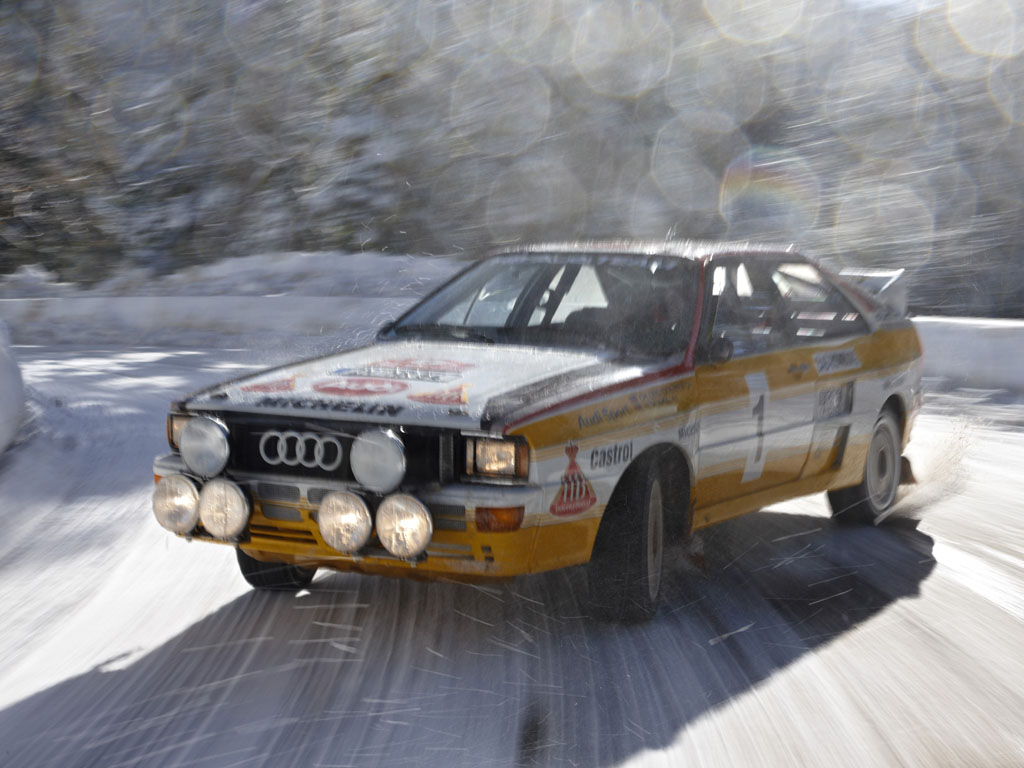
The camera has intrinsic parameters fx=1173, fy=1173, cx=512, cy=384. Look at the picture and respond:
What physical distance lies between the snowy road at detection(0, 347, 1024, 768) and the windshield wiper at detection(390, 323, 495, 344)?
0.98 meters

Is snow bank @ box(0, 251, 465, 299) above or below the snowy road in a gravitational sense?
below

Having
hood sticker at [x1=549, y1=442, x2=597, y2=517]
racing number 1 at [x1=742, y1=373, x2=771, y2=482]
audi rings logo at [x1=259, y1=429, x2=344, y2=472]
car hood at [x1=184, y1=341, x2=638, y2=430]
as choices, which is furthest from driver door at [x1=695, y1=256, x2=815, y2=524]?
audi rings logo at [x1=259, y1=429, x2=344, y2=472]

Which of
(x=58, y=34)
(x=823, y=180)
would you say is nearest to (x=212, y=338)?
(x=823, y=180)

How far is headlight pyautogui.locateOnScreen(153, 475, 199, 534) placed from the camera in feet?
12.4

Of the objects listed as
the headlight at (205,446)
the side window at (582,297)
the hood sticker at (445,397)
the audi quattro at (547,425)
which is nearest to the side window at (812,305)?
the audi quattro at (547,425)

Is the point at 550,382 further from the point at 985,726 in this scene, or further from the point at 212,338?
the point at 212,338

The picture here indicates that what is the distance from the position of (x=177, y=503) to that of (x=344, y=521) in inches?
25.3

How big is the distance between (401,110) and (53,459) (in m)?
23.5

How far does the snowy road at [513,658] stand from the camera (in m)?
3.14

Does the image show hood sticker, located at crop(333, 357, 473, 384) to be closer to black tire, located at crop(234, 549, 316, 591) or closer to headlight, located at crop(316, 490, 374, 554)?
headlight, located at crop(316, 490, 374, 554)

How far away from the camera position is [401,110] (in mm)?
29078

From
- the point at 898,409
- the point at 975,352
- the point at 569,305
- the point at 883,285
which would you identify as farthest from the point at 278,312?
the point at 569,305

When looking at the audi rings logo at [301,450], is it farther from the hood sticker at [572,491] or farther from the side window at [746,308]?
the side window at [746,308]

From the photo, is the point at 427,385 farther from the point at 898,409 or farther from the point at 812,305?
the point at 898,409
